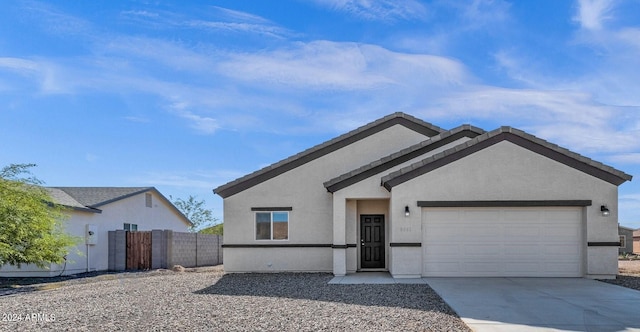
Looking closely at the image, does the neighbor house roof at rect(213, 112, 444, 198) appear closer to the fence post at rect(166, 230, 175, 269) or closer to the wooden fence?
the fence post at rect(166, 230, 175, 269)

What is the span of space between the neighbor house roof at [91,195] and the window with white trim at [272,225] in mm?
8084

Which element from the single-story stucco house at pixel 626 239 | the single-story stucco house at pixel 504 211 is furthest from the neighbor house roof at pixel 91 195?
the single-story stucco house at pixel 626 239

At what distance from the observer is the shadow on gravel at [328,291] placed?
39.4 ft

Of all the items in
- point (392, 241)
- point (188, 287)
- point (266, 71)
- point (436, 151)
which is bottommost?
point (188, 287)

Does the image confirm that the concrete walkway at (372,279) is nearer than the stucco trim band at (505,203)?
Yes

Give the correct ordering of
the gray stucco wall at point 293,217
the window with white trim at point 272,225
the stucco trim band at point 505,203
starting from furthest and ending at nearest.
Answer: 1. the window with white trim at point 272,225
2. the gray stucco wall at point 293,217
3. the stucco trim band at point 505,203

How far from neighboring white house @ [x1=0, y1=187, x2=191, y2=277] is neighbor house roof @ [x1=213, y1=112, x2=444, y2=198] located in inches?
244

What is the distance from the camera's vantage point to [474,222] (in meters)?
17.1

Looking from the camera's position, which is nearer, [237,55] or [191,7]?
[191,7]

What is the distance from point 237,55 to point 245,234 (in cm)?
613

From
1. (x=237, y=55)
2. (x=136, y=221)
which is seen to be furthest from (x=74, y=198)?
(x=237, y=55)

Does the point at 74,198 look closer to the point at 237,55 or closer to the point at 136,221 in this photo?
the point at 136,221

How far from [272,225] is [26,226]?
7.56 m

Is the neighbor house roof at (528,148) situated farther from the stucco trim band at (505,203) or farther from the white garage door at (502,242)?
the white garage door at (502,242)
